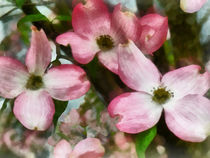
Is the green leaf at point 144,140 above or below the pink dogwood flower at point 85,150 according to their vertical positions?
above

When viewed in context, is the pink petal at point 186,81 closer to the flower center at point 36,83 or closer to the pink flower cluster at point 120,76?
the pink flower cluster at point 120,76

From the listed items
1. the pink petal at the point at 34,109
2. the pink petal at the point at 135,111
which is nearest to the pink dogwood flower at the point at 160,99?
the pink petal at the point at 135,111

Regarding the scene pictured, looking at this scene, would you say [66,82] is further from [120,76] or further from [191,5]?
[191,5]

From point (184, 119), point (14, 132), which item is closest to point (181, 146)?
point (184, 119)

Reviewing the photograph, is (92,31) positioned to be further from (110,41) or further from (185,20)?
(185,20)

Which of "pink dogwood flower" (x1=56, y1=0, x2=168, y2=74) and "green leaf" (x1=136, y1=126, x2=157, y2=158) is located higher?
"pink dogwood flower" (x1=56, y1=0, x2=168, y2=74)

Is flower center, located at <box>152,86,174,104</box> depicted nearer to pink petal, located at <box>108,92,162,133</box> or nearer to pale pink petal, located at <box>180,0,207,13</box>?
pink petal, located at <box>108,92,162,133</box>

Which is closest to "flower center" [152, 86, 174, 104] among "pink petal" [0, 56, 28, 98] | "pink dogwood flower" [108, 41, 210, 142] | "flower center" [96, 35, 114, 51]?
"pink dogwood flower" [108, 41, 210, 142]
